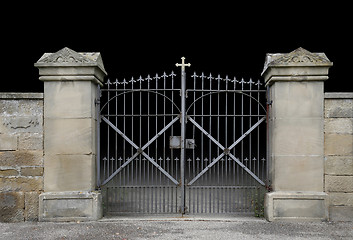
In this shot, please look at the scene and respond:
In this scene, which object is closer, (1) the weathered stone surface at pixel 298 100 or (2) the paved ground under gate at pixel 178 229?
(2) the paved ground under gate at pixel 178 229

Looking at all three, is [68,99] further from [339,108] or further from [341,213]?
[341,213]

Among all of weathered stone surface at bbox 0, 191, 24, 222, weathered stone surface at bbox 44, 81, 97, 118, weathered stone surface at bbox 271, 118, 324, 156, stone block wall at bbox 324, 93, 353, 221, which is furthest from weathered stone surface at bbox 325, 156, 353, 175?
weathered stone surface at bbox 0, 191, 24, 222

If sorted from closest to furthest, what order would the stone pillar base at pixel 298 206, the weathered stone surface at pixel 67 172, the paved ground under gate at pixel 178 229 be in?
the paved ground under gate at pixel 178 229, the stone pillar base at pixel 298 206, the weathered stone surface at pixel 67 172

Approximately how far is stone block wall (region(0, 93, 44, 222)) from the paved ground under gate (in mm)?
234

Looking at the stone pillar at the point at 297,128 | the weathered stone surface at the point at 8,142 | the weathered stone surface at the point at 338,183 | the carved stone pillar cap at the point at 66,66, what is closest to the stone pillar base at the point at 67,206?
the weathered stone surface at the point at 8,142

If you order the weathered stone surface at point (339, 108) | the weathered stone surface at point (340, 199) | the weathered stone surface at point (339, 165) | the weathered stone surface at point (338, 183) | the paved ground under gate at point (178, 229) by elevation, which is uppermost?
the weathered stone surface at point (339, 108)

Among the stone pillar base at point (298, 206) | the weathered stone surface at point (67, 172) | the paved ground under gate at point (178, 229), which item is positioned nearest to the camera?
the paved ground under gate at point (178, 229)

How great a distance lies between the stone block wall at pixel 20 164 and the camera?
607 centimetres

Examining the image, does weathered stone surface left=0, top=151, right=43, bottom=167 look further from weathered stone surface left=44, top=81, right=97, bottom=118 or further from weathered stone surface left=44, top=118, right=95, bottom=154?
weathered stone surface left=44, top=81, right=97, bottom=118

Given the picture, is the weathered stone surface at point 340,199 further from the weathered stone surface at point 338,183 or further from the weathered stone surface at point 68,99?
the weathered stone surface at point 68,99

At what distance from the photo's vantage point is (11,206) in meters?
6.06

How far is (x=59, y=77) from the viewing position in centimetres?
606

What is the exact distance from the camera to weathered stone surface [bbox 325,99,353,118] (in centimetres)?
601

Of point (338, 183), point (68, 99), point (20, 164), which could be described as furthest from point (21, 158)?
point (338, 183)
